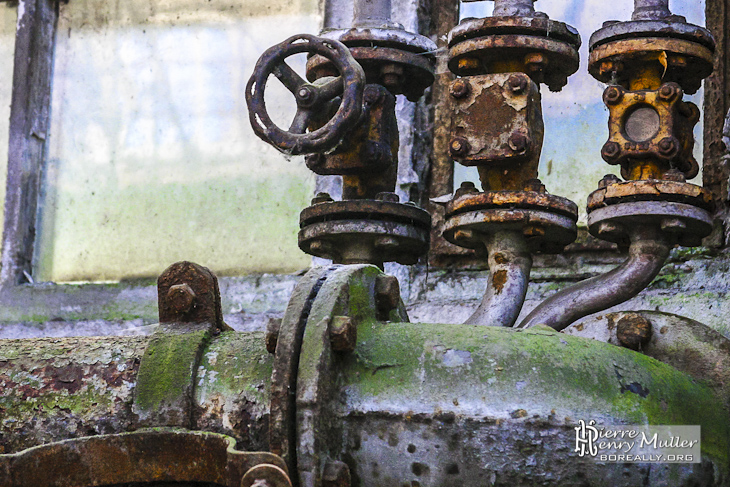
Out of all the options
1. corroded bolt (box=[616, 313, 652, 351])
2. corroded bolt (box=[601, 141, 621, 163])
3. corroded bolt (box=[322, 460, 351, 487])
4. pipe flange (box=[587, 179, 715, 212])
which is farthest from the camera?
corroded bolt (box=[601, 141, 621, 163])

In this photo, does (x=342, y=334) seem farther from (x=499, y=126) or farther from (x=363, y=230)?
(x=499, y=126)

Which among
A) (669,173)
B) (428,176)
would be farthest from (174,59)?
(669,173)

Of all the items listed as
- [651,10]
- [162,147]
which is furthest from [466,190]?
[162,147]

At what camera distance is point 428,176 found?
9.80 feet

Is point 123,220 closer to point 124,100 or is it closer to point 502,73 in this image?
point 124,100

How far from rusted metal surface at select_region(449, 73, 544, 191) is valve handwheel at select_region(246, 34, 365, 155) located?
0.92ft

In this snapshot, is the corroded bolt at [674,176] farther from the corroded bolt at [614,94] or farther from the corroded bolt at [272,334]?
the corroded bolt at [272,334]

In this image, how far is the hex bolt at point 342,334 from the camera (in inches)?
58.5

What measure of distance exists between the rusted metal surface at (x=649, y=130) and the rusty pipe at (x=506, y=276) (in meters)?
0.28

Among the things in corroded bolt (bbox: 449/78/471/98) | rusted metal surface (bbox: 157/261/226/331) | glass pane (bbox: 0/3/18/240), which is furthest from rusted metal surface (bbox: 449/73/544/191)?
glass pane (bbox: 0/3/18/240)

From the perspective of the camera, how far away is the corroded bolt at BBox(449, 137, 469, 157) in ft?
7.04

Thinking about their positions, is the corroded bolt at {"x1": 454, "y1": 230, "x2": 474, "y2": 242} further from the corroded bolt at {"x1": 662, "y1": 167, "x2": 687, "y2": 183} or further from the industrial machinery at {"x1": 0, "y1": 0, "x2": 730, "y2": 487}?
the corroded bolt at {"x1": 662, "y1": 167, "x2": 687, "y2": 183}

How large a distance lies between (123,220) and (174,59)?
584mm

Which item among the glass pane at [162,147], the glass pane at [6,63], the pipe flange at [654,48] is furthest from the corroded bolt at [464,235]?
the glass pane at [6,63]
